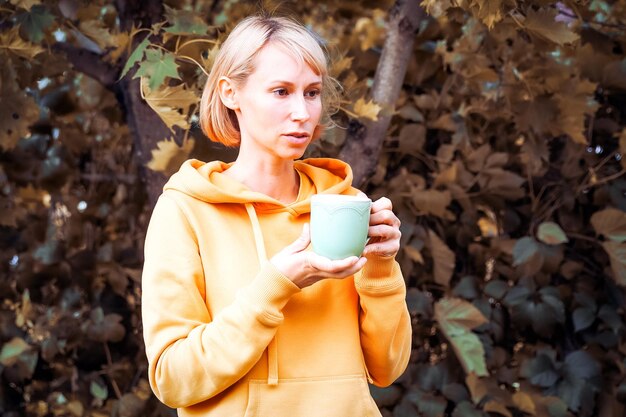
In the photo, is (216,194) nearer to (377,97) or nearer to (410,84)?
(377,97)

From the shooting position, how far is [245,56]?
1.46m

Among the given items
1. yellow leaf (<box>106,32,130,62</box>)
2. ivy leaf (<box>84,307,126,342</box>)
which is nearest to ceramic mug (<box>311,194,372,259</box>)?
yellow leaf (<box>106,32,130,62</box>)

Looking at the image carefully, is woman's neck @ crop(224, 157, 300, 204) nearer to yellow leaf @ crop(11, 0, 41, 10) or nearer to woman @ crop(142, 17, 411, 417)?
woman @ crop(142, 17, 411, 417)

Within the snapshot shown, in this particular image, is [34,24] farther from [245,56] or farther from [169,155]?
[245,56]

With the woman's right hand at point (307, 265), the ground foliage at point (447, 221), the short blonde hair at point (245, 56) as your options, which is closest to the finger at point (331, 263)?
the woman's right hand at point (307, 265)

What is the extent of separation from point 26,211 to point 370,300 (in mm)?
2213

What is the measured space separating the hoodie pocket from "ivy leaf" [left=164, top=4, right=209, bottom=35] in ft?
3.23

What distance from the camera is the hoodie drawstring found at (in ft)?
4.58

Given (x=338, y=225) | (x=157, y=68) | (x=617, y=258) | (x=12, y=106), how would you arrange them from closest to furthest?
(x=338, y=225)
(x=157, y=68)
(x=12, y=106)
(x=617, y=258)

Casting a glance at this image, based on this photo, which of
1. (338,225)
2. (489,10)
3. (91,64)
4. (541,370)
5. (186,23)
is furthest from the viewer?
(541,370)

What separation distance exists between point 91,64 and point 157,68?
27.5 inches

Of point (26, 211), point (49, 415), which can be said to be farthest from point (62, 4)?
point (49, 415)

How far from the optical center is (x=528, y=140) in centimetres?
274

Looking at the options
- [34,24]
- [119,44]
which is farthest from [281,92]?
[34,24]
